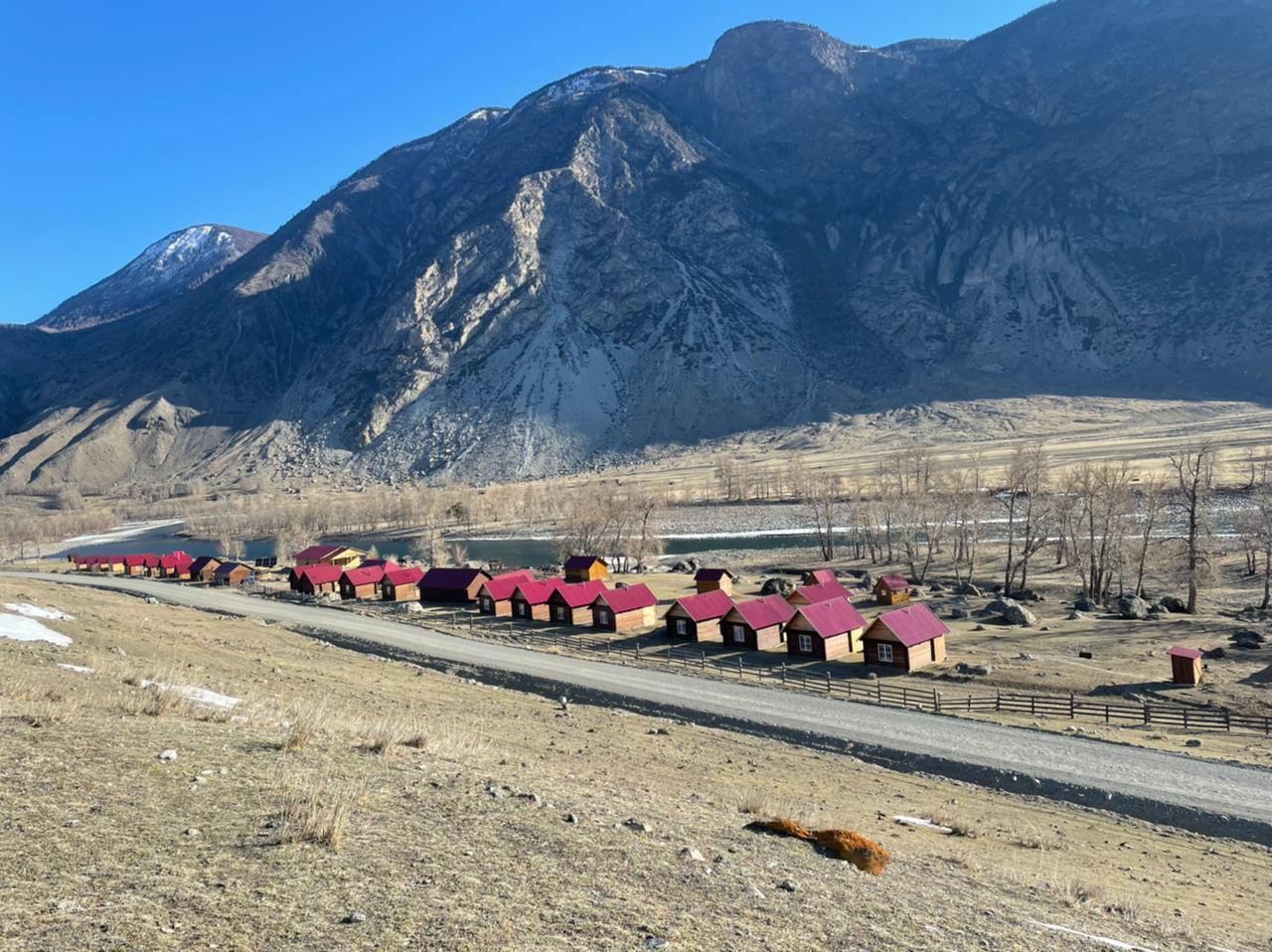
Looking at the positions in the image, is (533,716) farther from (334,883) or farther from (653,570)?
(653,570)

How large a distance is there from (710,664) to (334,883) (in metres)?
35.4

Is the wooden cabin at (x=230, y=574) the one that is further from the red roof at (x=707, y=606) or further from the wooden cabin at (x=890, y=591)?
the wooden cabin at (x=890, y=591)

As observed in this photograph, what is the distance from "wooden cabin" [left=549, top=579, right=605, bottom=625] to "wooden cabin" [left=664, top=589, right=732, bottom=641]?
8.12m

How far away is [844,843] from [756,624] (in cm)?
3381

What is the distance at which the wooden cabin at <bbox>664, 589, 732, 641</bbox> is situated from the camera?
4750 centimetres

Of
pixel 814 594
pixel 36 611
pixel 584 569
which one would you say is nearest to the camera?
pixel 36 611

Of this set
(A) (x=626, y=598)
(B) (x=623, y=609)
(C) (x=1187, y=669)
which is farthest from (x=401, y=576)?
(C) (x=1187, y=669)

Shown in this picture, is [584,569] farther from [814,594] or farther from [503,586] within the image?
[814,594]

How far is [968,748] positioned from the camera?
26875 millimetres

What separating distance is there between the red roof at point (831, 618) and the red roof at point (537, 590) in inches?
801

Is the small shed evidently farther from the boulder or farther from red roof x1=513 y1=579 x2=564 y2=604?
red roof x1=513 y1=579 x2=564 y2=604

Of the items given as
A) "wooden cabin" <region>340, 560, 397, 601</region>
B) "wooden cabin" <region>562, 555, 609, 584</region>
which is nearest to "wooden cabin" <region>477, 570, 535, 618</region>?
"wooden cabin" <region>562, 555, 609, 584</region>

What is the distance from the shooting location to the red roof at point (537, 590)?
56.2 meters

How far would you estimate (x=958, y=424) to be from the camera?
7259 inches
